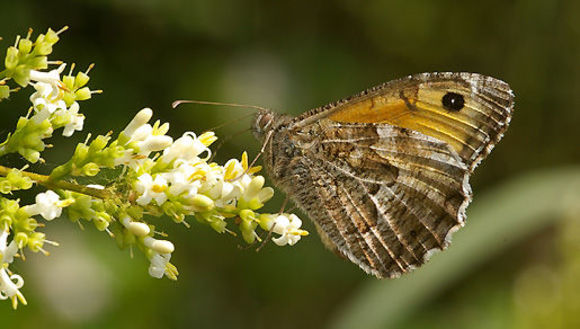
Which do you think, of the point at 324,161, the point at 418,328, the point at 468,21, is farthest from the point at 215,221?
the point at 468,21

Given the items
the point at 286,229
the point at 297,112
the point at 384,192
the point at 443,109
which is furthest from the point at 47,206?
the point at 297,112

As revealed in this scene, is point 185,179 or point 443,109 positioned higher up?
point 443,109

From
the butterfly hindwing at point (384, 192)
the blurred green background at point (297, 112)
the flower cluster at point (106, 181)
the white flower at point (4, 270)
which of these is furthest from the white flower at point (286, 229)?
the blurred green background at point (297, 112)

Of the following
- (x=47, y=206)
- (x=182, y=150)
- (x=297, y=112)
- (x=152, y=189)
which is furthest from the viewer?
(x=297, y=112)

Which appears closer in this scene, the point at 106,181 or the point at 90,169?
the point at 90,169

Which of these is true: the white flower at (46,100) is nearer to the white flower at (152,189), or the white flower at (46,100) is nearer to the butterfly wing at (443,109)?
the white flower at (152,189)

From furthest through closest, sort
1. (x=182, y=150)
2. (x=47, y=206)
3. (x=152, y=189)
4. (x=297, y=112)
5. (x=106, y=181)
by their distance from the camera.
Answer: (x=297, y=112) < (x=106, y=181) < (x=182, y=150) < (x=152, y=189) < (x=47, y=206)

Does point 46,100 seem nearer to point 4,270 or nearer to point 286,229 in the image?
point 4,270

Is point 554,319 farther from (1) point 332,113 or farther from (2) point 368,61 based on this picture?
(2) point 368,61
